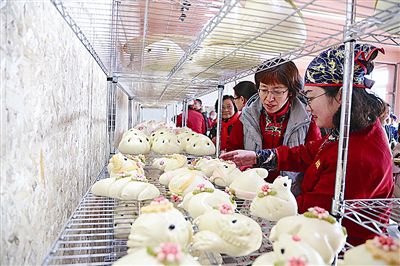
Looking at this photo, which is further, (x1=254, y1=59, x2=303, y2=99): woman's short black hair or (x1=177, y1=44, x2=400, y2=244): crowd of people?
(x1=254, y1=59, x2=303, y2=99): woman's short black hair

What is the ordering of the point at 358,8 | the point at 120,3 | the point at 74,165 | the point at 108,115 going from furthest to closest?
the point at 108,115 < the point at 74,165 < the point at 120,3 < the point at 358,8

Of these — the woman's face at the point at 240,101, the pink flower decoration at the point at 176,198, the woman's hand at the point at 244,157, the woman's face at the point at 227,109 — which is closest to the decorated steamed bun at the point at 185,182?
the pink flower decoration at the point at 176,198

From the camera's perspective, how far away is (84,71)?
124cm

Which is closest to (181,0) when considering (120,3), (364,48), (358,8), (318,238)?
(120,3)

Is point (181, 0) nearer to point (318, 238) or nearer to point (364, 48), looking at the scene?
point (364, 48)

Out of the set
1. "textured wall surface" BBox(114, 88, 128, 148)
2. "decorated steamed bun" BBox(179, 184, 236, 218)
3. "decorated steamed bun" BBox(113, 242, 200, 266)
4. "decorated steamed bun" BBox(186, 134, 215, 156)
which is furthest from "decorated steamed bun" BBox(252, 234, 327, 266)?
"textured wall surface" BBox(114, 88, 128, 148)

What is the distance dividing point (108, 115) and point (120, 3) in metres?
0.91

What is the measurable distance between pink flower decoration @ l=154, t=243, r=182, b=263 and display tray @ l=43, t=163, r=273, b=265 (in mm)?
205

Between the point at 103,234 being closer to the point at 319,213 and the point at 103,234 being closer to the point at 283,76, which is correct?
the point at 319,213

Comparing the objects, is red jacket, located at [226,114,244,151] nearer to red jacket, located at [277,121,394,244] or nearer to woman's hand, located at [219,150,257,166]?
woman's hand, located at [219,150,257,166]

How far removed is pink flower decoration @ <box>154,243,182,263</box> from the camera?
0.43m

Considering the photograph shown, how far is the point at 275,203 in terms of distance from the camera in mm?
807

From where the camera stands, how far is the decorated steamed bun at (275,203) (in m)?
0.80

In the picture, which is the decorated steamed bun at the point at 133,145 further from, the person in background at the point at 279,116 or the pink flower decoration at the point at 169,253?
the pink flower decoration at the point at 169,253
